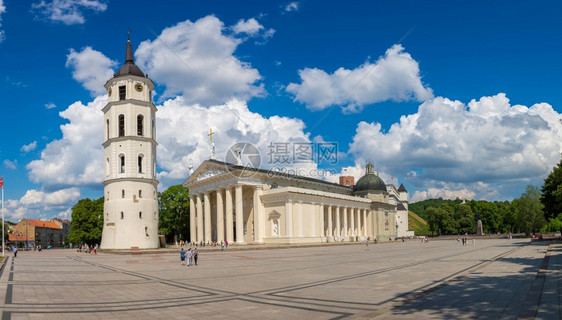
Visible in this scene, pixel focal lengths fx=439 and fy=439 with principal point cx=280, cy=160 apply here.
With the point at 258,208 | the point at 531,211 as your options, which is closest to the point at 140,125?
the point at 258,208

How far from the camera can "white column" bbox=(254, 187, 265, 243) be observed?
239ft

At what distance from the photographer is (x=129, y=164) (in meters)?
53.6

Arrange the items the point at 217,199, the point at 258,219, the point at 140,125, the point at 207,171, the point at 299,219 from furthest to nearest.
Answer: the point at 207,171 < the point at 217,199 < the point at 299,219 < the point at 258,219 < the point at 140,125

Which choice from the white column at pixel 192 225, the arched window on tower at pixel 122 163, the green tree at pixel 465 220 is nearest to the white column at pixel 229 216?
the white column at pixel 192 225

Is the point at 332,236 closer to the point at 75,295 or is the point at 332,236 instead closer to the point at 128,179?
the point at 128,179

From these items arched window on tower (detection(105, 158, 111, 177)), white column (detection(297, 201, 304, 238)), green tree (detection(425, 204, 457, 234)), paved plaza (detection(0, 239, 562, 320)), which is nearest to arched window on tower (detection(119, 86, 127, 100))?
arched window on tower (detection(105, 158, 111, 177))

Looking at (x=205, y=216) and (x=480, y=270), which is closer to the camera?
(x=480, y=270)

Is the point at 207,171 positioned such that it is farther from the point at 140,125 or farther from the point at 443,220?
the point at 443,220

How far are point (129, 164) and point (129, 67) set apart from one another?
12937 millimetres

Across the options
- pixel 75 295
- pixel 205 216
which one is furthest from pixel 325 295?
pixel 205 216

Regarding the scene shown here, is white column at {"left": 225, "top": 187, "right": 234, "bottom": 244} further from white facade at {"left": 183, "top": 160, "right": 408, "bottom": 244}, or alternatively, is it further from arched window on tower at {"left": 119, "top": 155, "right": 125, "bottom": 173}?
arched window on tower at {"left": 119, "top": 155, "right": 125, "bottom": 173}

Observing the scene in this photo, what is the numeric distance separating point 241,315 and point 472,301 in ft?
21.8

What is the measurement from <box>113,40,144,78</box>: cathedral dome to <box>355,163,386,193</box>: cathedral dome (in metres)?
67.9

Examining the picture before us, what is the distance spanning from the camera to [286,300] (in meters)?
14.2
